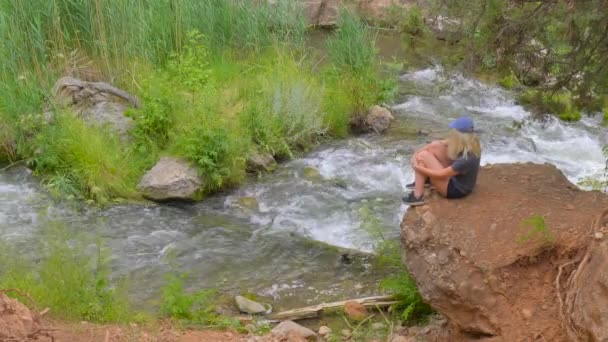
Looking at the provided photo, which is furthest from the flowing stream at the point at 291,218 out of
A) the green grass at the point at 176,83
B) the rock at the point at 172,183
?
the green grass at the point at 176,83

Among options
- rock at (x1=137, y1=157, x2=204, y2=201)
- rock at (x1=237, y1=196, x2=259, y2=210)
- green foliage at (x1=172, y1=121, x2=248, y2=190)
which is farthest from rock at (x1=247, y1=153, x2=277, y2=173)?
rock at (x1=137, y1=157, x2=204, y2=201)

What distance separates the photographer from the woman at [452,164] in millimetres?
6035

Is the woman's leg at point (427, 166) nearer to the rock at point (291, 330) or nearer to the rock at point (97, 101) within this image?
the rock at point (291, 330)

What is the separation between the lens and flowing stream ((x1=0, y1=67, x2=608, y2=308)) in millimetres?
6922

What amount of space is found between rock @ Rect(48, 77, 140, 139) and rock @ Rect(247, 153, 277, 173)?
1554mm

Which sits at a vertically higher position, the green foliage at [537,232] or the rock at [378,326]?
the green foliage at [537,232]

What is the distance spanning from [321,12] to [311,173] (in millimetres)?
8347

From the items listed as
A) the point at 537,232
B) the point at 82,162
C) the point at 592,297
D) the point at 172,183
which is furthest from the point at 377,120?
the point at 592,297

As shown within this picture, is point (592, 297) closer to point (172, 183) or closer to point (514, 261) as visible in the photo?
point (514, 261)

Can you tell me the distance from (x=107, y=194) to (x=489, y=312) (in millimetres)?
4780

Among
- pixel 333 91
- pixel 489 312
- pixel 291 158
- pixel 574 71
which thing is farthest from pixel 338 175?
pixel 489 312

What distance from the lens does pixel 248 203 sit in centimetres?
853

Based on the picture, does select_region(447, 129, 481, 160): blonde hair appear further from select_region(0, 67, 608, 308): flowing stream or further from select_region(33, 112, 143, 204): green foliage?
select_region(33, 112, 143, 204): green foliage

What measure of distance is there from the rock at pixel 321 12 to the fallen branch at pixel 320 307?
1103cm
